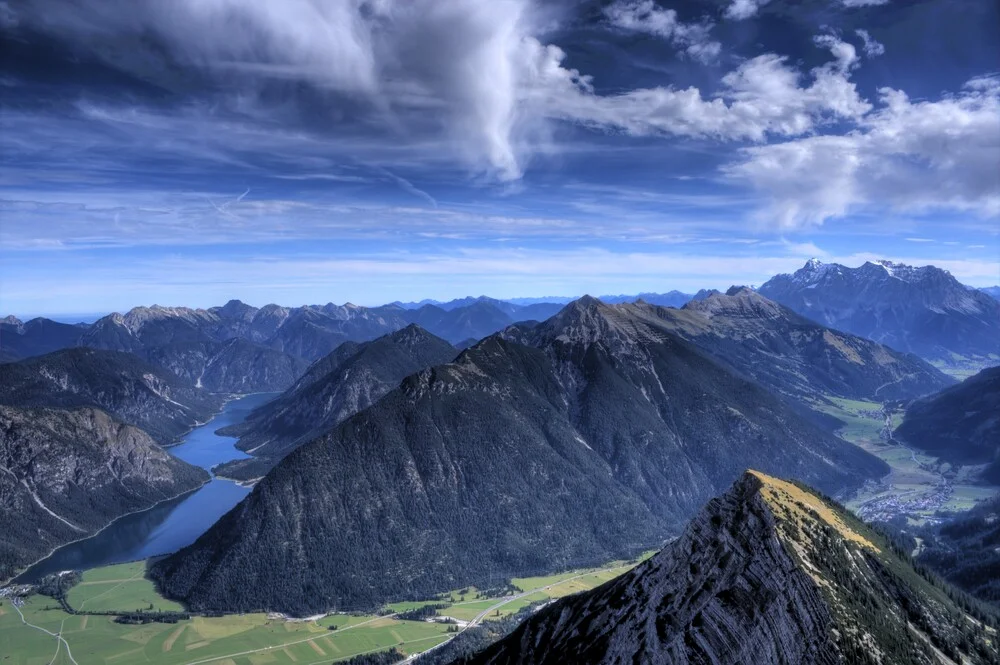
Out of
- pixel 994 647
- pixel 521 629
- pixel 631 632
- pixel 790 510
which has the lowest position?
pixel 521 629

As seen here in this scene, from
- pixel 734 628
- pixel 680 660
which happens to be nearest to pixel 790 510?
pixel 734 628

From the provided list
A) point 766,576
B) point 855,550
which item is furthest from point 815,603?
point 855,550

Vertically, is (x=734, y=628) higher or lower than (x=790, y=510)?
lower

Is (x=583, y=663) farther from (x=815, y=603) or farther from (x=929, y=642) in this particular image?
(x=929, y=642)

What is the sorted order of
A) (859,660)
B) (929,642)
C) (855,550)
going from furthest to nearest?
(855,550), (929,642), (859,660)

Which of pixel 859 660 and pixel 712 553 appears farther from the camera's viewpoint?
pixel 712 553

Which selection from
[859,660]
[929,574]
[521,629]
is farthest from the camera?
[929,574]

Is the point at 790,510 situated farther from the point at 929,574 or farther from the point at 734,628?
the point at 929,574
